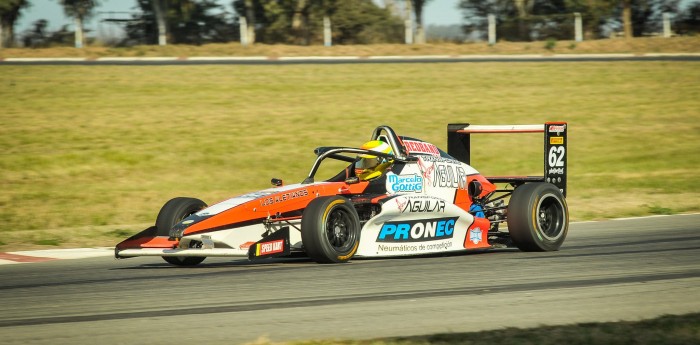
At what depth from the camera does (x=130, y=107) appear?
2603 cm

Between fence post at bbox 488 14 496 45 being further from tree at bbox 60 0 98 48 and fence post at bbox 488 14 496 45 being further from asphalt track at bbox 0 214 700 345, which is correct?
asphalt track at bbox 0 214 700 345

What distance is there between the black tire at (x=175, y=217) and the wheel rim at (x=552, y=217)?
4.02 metres

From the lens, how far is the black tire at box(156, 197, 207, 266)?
10.4 m

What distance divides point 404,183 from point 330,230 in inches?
63.9

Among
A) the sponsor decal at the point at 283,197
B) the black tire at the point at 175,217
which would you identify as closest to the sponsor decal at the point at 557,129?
the sponsor decal at the point at 283,197

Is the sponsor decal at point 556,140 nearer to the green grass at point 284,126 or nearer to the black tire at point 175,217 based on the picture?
the black tire at point 175,217

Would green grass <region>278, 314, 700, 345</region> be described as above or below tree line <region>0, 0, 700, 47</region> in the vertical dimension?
below

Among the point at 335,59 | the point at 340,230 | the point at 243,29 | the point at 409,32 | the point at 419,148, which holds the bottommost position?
the point at 340,230

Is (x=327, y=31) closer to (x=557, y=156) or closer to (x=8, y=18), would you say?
(x=8, y=18)

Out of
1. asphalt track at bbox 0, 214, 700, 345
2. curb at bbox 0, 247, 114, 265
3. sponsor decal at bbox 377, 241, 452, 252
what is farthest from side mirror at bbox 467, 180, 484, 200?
curb at bbox 0, 247, 114, 265

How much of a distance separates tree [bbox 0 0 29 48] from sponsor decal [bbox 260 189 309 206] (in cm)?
3045

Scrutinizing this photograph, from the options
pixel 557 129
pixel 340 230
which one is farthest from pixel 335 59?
pixel 340 230

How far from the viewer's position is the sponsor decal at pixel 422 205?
10617 millimetres

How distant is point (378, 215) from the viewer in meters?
10.4
